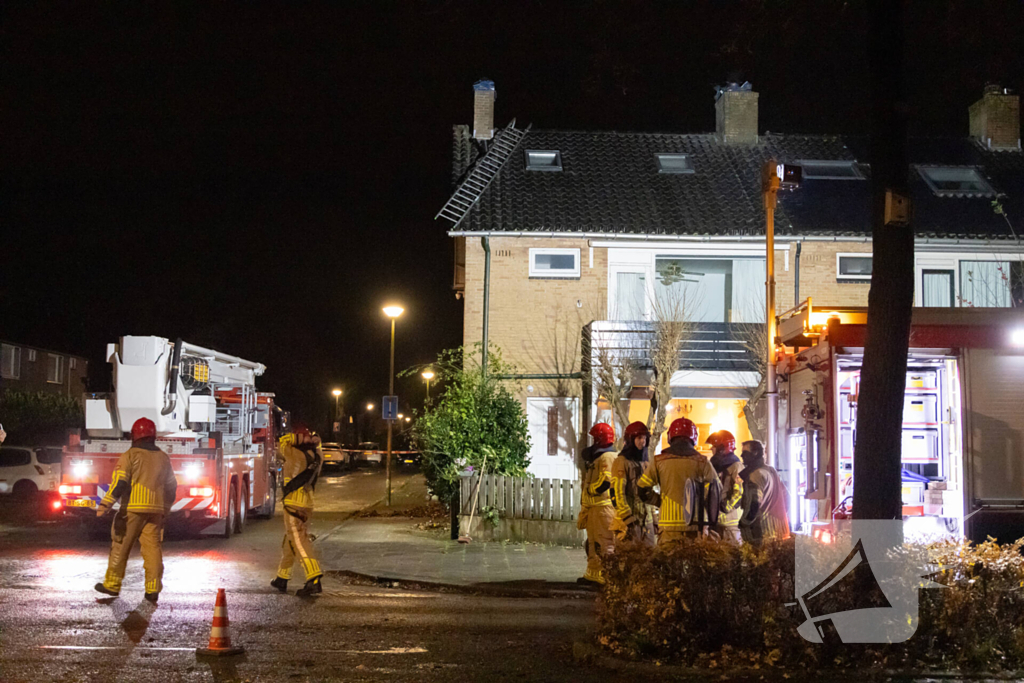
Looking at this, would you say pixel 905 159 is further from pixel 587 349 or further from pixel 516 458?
pixel 587 349

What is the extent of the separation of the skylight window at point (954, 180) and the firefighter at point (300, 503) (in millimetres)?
19116

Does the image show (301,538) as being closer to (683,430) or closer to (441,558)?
(441,558)

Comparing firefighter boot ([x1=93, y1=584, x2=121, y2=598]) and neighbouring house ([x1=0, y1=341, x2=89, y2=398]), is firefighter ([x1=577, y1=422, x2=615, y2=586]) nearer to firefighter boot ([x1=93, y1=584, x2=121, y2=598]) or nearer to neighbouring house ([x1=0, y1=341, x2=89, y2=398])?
firefighter boot ([x1=93, y1=584, x2=121, y2=598])

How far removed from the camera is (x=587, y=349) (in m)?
21.9

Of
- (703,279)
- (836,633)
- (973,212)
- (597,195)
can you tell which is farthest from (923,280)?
(836,633)

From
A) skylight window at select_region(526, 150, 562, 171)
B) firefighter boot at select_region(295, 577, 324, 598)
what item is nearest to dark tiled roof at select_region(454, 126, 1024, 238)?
skylight window at select_region(526, 150, 562, 171)

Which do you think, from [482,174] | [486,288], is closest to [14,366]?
[482,174]

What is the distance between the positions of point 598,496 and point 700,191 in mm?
14882

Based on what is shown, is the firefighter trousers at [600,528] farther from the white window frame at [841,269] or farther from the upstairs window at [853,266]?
the upstairs window at [853,266]

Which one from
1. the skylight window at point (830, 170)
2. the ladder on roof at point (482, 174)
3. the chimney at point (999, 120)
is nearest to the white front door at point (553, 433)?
the ladder on roof at point (482, 174)

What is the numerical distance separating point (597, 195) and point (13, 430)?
20.8 metres

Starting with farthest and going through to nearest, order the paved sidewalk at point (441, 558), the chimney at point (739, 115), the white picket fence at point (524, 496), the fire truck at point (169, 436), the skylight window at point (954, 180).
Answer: the chimney at point (739, 115)
the skylight window at point (954, 180)
the white picket fence at point (524, 496)
the fire truck at point (169, 436)
the paved sidewalk at point (441, 558)

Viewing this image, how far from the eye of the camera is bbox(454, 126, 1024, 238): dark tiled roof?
75.1ft

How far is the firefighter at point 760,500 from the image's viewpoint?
933 cm
